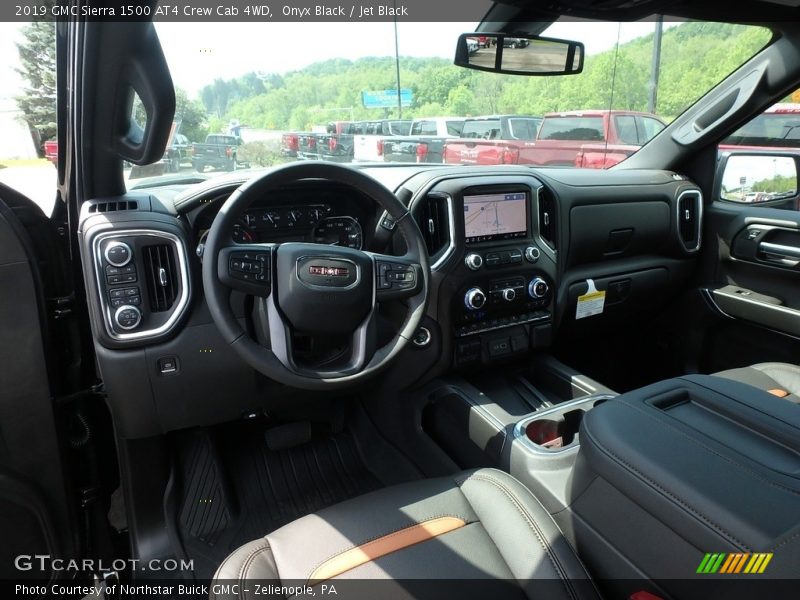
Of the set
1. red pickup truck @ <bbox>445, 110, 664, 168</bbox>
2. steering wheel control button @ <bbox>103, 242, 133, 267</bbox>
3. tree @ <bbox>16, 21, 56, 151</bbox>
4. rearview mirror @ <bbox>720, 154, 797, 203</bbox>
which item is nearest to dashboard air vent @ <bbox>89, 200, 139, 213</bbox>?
steering wheel control button @ <bbox>103, 242, 133, 267</bbox>

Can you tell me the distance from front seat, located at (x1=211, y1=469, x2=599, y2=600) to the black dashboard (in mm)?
630

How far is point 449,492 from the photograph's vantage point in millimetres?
A: 1394

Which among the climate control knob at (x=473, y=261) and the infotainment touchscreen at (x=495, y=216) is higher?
the infotainment touchscreen at (x=495, y=216)

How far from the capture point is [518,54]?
2.14 meters

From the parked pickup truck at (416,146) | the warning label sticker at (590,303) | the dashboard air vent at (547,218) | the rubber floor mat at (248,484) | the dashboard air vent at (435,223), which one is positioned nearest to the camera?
the rubber floor mat at (248,484)

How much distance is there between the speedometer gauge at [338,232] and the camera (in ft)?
6.49

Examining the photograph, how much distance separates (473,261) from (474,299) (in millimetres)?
161

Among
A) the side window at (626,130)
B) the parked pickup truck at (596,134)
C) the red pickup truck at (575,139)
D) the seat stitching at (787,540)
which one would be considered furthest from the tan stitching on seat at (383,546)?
the side window at (626,130)

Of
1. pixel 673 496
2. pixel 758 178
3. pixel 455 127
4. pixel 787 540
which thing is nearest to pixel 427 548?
pixel 673 496

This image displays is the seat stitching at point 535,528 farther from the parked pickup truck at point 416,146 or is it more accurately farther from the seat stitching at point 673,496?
the parked pickup truck at point 416,146

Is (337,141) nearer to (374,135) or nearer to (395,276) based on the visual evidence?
(374,135)

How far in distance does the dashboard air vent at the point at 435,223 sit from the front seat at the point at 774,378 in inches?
46.8

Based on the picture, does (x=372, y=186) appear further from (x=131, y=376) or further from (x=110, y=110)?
(x=131, y=376)

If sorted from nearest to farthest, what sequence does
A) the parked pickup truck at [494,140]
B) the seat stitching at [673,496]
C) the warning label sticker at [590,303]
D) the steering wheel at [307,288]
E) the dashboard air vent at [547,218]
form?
the seat stitching at [673,496] < the steering wheel at [307,288] < the dashboard air vent at [547,218] < the warning label sticker at [590,303] < the parked pickup truck at [494,140]
